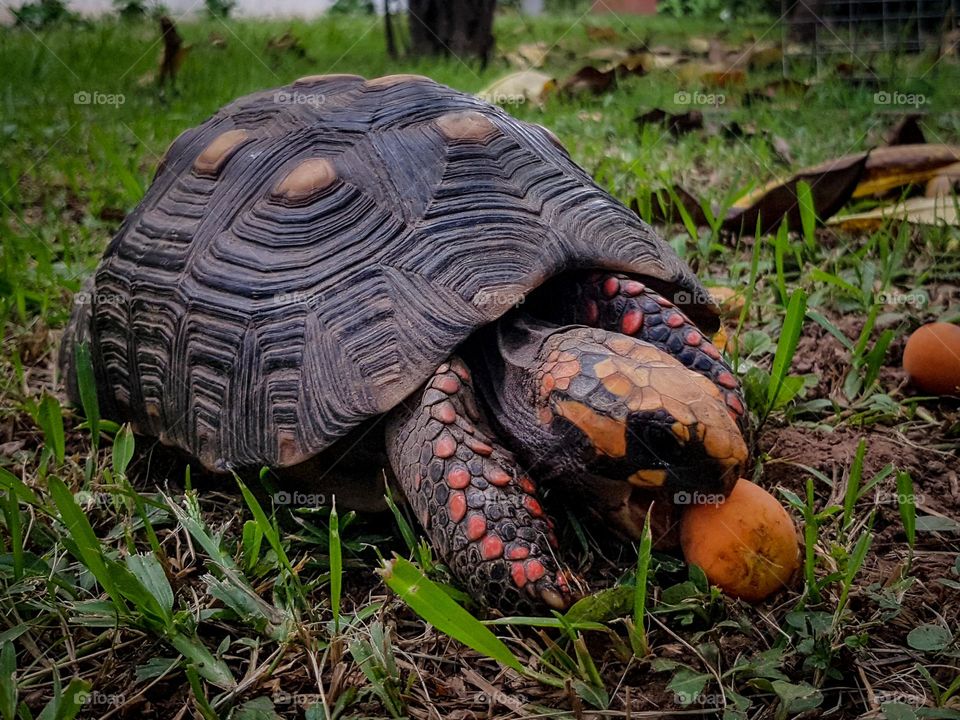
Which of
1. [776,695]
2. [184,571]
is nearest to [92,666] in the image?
[184,571]

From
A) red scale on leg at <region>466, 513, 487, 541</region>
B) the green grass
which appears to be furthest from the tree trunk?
red scale on leg at <region>466, 513, 487, 541</region>

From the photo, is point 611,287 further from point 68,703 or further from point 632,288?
point 68,703

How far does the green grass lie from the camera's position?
1.56 meters

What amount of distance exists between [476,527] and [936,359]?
1626 mm

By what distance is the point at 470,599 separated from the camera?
180 cm

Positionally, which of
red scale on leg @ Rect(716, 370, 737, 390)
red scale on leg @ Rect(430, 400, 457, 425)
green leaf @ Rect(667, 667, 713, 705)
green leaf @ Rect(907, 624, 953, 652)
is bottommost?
green leaf @ Rect(907, 624, 953, 652)

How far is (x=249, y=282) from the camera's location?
213cm

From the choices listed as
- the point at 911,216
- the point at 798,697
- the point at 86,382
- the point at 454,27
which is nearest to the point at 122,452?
the point at 86,382

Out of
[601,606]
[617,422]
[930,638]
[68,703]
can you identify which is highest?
[617,422]

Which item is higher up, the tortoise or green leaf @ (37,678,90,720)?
the tortoise

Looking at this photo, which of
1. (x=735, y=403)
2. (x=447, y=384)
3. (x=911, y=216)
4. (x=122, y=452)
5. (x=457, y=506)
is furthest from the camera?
(x=911, y=216)

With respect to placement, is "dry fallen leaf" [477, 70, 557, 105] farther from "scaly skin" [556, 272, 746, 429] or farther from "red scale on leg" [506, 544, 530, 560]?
"red scale on leg" [506, 544, 530, 560]

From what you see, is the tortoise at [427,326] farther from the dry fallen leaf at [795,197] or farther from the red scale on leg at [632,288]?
the dry fallen leaf at [795,197]

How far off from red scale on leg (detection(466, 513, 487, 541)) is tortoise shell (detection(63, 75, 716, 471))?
0.33 metres
